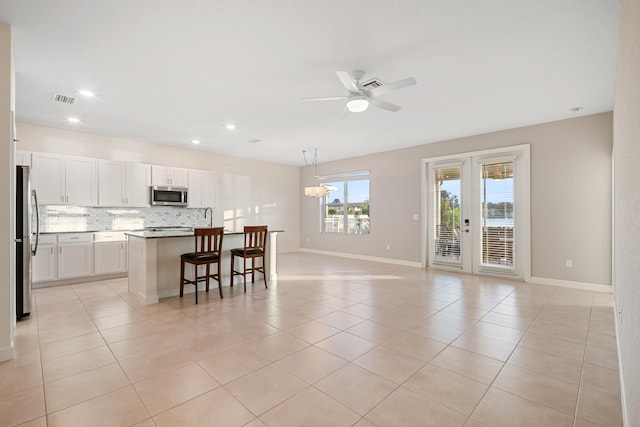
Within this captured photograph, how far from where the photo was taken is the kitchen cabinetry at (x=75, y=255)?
4.85 metres

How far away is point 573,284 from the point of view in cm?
473

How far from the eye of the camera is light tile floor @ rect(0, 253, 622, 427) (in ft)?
5.86

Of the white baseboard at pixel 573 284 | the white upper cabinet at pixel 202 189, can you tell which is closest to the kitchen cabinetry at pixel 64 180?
the white upper cabinet at pixel 202 189

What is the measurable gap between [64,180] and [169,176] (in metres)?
1.70

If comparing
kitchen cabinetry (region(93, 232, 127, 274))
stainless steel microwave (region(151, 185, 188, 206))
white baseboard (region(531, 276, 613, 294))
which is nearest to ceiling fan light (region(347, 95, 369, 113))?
white baseboard (region(531, 276, 613, 294))

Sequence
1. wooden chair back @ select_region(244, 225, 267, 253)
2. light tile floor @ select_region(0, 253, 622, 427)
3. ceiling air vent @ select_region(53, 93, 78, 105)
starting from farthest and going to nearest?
1. wooden chair back @ select_region(244, 225, 267, 253)
2. ceiling air vent @ select_region(53, 93, 78, 105)
3. light tile floor @ select_region(0, 253, 622, 427)

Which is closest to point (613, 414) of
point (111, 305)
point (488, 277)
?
point (488, 277)

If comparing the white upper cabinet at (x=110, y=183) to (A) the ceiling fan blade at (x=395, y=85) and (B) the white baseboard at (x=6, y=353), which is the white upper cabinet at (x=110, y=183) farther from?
(A) the ceiling fan blade at (x=395, y=85)

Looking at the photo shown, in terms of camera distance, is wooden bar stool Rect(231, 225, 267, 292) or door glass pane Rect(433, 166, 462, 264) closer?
wooden bar stool Rect(231, 225, 267, 292)

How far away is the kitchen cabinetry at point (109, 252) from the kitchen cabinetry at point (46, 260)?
0.53 metres

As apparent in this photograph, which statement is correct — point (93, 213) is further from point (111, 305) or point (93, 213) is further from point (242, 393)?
point (242, 393)

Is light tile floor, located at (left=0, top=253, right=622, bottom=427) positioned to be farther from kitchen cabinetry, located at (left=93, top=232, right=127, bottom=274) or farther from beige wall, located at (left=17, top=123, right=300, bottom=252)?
beige wall, located at (left=17, top=123, right=300, bottom=252)

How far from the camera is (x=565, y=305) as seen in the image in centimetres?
384

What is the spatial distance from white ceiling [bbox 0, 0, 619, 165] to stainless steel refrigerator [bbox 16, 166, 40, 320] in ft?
3.94
